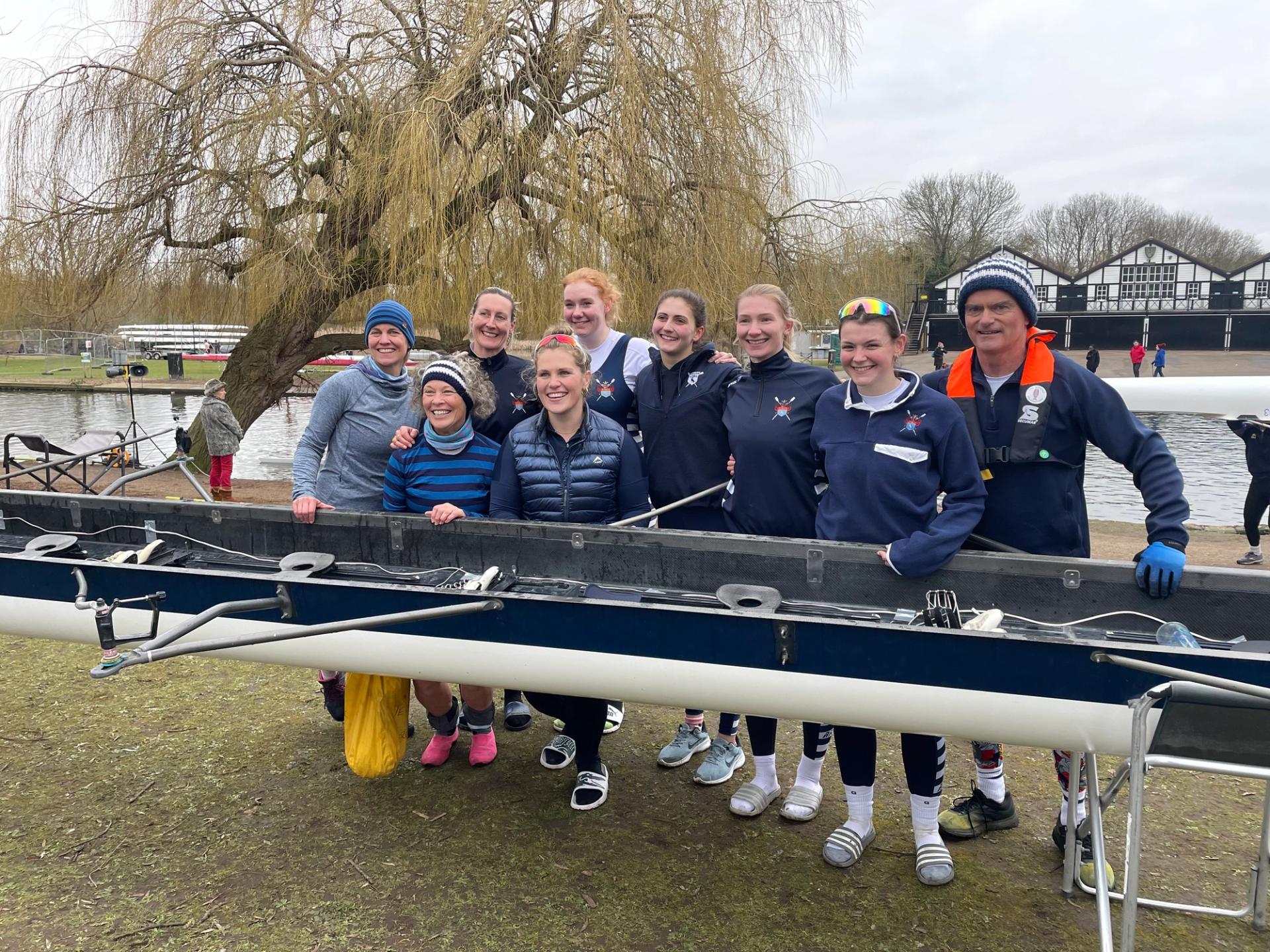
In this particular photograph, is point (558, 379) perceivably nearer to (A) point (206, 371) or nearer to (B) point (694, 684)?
(B) point (694, 684)

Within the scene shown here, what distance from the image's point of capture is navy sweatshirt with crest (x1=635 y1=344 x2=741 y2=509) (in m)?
3.31

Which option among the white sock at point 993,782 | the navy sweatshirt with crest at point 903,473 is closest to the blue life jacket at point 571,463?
the navy sweatshirt with crest at point 903,473

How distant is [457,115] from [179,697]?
19.1 feet

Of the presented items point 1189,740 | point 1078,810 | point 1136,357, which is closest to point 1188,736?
point 1189,740

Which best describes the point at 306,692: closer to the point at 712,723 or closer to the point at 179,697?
the point at 179,697

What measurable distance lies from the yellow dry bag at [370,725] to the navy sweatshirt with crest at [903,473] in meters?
1.56

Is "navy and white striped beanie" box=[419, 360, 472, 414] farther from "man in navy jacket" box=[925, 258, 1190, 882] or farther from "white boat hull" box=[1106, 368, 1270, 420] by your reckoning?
"white boat hull" box=[1106, 368, 1270, 420]

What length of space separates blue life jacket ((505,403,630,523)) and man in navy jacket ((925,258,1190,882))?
1149 mm

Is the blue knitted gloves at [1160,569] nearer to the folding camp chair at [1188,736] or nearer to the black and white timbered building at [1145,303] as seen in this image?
the folding camp chair at [1188,736]

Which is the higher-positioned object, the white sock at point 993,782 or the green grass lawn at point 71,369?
the green grass lawn at point 71,369

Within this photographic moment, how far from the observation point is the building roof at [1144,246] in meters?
49.2

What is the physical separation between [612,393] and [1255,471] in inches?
272

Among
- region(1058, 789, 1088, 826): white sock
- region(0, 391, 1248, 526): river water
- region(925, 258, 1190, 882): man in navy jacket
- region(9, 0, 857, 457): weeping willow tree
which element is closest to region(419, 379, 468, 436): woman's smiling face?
region(925, 258, 1190, 882): man in navy jacket

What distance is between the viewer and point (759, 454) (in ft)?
10.1
